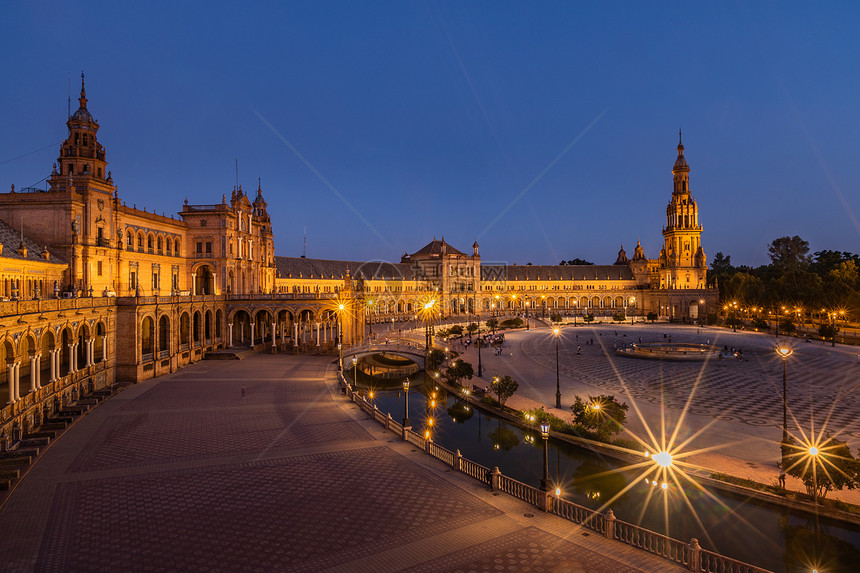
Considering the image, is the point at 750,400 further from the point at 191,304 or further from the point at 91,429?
the point at 191,304

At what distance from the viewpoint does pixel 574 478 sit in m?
23.0

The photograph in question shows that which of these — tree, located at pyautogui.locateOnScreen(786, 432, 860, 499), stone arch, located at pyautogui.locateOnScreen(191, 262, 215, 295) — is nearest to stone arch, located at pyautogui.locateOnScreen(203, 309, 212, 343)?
stone arch, located at pyautogui.locateOnScreen(191, 262, 215, 295)

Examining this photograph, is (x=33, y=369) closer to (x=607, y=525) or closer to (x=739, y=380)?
(x=607, y=525)

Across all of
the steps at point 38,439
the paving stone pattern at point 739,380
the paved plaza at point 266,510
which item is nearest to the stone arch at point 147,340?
the steps at point 38,439

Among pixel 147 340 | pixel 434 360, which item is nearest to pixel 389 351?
pixel 434 360

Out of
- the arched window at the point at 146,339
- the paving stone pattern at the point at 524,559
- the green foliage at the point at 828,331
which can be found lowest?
the paving stone pattern at the point at 524,559

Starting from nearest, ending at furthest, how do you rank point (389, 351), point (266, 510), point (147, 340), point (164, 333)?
1. point (266, 510)
2. point (164, 333)
3. point (147, 340)
4. point (389, 351)

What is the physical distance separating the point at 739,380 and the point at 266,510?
3851 centimetres

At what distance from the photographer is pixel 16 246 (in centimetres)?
3644

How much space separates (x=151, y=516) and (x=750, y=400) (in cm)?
3470

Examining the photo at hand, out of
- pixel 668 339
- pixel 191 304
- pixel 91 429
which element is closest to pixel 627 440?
pixel 91 429

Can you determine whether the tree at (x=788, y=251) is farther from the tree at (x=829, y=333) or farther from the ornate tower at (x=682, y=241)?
the tree at (x=829, y=333)

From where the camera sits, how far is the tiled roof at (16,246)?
112ft

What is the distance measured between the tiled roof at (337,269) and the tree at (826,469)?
78.2m
